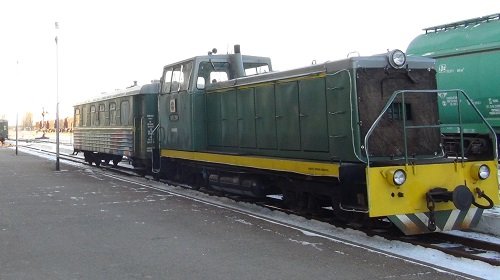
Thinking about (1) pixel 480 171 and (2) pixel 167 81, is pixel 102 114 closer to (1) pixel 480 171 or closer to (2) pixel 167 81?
(2) pixel 167 81

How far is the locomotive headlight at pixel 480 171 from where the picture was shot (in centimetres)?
673

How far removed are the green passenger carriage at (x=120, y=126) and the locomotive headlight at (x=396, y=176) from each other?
28.9 ft

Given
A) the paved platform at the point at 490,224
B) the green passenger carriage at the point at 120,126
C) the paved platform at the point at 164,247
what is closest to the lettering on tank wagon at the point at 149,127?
the green passenger carriage at the point at 120,126

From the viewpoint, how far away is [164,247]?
21.2ft

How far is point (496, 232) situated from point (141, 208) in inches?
246

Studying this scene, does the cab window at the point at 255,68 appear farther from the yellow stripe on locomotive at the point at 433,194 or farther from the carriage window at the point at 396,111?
the yellow stripe on locomotive at the point at 433,194

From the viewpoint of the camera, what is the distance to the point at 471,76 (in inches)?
446

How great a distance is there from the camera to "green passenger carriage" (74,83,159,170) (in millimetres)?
14539

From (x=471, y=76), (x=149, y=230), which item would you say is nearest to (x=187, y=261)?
(x=149, y=230)

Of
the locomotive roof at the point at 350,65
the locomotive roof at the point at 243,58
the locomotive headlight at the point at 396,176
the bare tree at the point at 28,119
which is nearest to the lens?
the locomotive headlight at the point at 396,176

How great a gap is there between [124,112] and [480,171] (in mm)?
12036

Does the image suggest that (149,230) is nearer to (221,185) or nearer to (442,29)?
(221,185)

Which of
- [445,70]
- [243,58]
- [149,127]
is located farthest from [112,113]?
[445,70]

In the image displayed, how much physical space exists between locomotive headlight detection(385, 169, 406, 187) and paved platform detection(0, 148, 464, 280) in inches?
37.8
